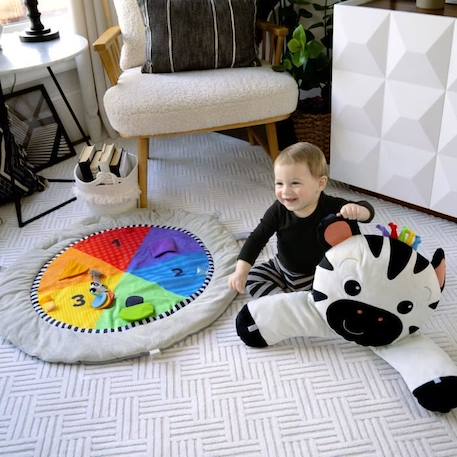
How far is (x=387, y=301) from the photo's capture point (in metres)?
1.20

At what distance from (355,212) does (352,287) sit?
6.9 inches

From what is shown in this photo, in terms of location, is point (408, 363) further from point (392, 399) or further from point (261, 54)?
point (261, 54)

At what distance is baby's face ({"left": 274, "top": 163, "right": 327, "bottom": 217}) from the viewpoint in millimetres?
1268

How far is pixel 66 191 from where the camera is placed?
216cm

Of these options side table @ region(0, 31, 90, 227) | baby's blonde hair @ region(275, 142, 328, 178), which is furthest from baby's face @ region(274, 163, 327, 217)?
side table @ region(0, 31, 90, 227)

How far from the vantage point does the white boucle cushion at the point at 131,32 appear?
2.05m

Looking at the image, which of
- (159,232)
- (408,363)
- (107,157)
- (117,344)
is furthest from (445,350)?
(107,157)

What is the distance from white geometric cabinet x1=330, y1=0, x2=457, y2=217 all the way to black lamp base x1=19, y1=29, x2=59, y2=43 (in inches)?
42.9

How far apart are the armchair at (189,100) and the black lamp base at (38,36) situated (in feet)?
0.90

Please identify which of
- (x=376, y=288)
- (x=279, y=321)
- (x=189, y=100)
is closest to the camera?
(x=376, y=288)

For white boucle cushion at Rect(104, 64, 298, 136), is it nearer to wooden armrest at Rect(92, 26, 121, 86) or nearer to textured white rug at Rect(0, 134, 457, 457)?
wooden armrest at Rect(92, 26, 121, 86)

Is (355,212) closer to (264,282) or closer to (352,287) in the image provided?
(352,287)

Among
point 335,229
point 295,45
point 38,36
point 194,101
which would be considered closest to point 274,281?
point 335,229

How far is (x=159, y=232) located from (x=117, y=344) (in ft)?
1.82
